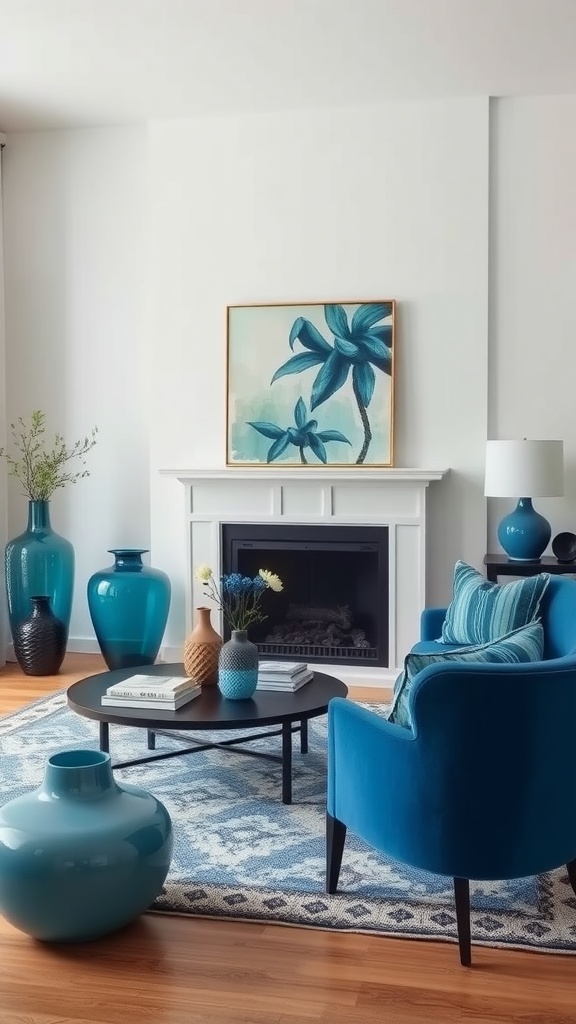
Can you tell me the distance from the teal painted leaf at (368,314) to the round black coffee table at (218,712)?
2.22 metres

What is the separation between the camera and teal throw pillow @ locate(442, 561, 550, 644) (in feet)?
11.3

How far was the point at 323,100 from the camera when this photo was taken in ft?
17.6

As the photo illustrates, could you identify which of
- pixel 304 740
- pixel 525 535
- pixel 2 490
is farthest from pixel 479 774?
pixel 2 490

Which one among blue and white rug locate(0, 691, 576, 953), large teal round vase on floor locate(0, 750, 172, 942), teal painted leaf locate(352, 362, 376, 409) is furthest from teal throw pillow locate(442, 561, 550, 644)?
teal painted leaf locate(352, 362, 376, 409)

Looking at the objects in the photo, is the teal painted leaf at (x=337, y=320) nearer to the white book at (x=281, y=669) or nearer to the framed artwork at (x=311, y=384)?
the framed artwork at (x=311, y=384)

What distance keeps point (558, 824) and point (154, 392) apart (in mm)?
3838

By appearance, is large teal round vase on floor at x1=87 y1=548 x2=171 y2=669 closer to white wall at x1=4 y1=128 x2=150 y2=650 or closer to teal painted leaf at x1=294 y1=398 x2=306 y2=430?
white wall at x1=4 y1=128 x2=150 y2=650

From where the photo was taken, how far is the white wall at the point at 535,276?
532 cm

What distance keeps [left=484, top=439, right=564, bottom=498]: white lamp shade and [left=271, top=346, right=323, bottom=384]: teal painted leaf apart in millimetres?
1161

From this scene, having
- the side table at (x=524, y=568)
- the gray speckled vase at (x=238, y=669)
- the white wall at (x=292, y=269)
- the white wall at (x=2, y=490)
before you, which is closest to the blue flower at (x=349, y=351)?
the white wall at (x=292, y=269)

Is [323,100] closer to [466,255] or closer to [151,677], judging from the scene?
[466,255]

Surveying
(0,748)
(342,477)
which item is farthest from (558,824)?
(342,477)

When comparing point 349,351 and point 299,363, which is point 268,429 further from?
point 349,351

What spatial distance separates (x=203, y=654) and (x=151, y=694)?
32cm
